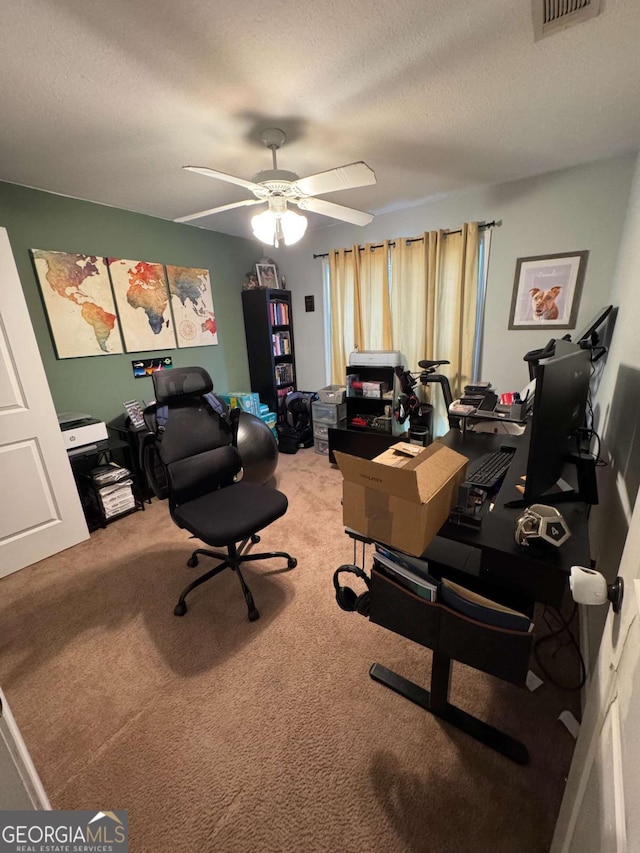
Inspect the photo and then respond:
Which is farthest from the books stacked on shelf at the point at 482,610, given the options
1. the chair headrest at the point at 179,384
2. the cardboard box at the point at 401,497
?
the chair headrest at the point at 179,384

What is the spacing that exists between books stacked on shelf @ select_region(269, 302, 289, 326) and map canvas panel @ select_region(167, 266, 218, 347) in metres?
0.65

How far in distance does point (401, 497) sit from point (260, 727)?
106 cm

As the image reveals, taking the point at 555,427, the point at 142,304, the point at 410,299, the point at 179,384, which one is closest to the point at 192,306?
the point at 142,304

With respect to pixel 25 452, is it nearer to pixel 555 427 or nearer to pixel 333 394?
pixel 333 394

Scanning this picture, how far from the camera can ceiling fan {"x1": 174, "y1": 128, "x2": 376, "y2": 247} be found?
1.55 meters

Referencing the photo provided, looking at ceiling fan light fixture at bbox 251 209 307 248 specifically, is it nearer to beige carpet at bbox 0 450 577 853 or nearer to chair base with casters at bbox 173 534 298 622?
chair base with casters at bbox 173 534 298 622

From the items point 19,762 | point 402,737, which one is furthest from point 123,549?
point 402,737

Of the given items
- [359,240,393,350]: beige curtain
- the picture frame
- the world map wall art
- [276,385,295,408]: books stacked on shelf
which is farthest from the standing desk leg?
the picture frame

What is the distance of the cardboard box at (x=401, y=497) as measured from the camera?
0.94 metres

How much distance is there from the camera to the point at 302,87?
143 centimetres

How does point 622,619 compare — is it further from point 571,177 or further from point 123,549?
point 571,177

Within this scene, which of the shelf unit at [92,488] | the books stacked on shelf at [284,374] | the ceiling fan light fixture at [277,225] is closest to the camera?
the ceiling fan light fixture at [277,225]

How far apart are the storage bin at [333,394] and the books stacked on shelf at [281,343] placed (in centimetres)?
79

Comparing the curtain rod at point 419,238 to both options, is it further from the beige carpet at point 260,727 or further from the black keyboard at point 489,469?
→ the beige carpet at point 260,727
